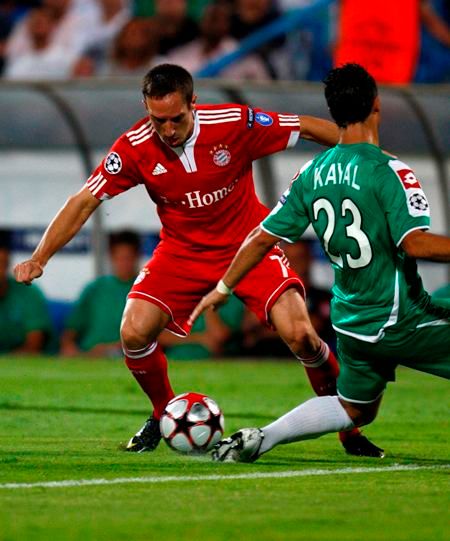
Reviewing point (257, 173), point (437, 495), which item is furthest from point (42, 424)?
point (257, 173)

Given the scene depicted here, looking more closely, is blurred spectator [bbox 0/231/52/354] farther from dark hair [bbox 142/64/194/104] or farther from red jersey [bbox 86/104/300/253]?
dark hair [bbox 142/64/194/104]

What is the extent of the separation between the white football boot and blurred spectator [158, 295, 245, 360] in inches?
320

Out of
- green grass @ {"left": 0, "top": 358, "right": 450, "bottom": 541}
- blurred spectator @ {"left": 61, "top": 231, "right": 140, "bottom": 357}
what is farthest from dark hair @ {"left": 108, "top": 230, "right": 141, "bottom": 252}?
green grass @ {"left": 0, "top": 358, "right": 450, "bottom": 541}

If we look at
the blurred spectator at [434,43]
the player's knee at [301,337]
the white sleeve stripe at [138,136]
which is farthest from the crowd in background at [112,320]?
the player's knee at [301,337]

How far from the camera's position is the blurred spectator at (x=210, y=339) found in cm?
1524

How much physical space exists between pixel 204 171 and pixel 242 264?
127 cm

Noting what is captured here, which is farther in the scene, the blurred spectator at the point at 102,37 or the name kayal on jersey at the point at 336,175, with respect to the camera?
the blurred spectator at the point at 102,37

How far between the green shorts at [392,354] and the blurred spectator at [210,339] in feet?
27.5

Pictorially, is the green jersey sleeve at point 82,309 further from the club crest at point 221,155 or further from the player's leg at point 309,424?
the player's leg at point 309,424

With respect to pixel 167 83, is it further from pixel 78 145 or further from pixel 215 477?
pixel 78 145

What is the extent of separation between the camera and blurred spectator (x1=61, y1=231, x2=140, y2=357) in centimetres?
1467

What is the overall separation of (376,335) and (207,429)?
1206mm

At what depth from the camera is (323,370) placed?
Result: 25.8 feet

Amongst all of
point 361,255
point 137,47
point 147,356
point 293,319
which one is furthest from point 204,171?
point 137,47
